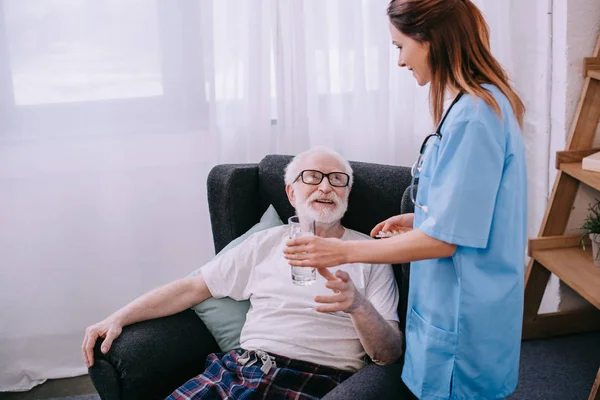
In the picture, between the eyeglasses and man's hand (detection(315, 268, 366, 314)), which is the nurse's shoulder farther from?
the eyeglasses

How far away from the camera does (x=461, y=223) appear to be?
1.48 metres

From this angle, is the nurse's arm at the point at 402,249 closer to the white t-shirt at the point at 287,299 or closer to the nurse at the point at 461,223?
the nurse at the point at 461,223

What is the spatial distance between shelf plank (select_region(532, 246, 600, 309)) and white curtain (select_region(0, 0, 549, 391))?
11.8 inches

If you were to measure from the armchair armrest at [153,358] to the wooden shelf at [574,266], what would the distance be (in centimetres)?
128

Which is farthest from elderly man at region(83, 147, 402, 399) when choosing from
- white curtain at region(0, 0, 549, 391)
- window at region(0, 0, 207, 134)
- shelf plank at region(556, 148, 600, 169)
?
shelf plank at region(556, 148, 600, 169)

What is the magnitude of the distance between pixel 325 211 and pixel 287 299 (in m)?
0.28

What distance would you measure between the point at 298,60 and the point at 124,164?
80cm

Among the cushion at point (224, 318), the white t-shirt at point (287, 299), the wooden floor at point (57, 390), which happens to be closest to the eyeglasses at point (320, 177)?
the white t-shirt at point (287, 299)

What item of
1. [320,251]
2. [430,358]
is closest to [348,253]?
[320,251]

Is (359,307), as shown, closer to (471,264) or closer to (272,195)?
(471,264)

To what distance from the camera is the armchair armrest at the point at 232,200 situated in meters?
2.38

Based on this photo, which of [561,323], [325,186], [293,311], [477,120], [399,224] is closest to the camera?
[477,120]

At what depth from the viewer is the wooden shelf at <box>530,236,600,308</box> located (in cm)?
249

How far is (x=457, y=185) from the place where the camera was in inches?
57.9
